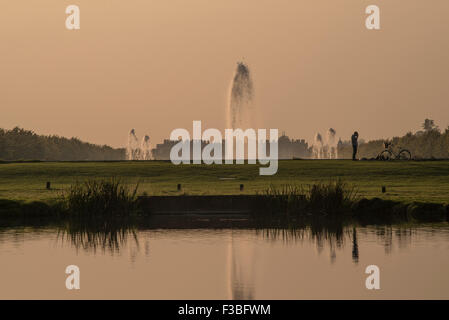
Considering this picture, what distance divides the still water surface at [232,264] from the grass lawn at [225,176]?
1575 centimetres

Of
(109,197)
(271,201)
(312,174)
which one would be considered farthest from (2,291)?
(312,174)

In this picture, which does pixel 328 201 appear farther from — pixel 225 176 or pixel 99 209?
pixel 225 176

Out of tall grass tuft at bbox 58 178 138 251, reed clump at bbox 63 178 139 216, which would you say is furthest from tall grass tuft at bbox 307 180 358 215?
tall grass tuft at bbox 58 178 138 251

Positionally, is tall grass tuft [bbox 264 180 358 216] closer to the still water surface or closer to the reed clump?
the still water surface

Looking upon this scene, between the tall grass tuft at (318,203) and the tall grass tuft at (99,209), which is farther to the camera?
the tall grass tuft at (318,203)

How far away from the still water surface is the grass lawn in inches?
620

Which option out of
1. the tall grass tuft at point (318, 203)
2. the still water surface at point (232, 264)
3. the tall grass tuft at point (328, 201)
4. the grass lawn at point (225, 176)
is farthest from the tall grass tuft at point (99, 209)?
the tall grass tuft at point (328, 201)

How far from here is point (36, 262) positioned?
24.0 metres

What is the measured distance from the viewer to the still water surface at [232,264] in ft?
62.6

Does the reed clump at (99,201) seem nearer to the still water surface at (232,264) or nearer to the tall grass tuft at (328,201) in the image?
the still water surface at (232,264)

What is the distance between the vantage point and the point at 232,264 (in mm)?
23188

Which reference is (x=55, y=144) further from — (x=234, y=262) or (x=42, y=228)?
(x=234, y=262)

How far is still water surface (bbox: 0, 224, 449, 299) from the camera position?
62.6 feet

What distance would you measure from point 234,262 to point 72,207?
15.4 metres
